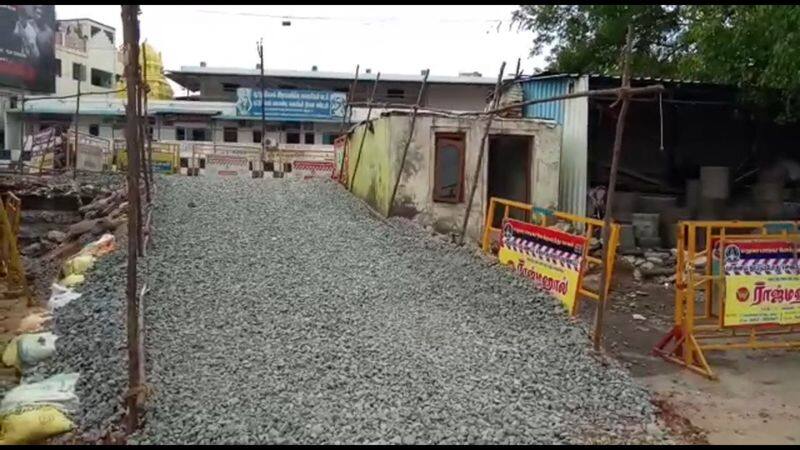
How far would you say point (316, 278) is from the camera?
8656 millimetres

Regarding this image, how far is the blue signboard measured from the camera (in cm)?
3092

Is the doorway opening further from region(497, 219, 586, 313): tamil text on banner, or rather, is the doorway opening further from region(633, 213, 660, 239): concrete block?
region(497, 219, 586, 313): tamil text on banner

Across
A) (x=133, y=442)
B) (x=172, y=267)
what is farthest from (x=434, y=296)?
(x=133, y=442)

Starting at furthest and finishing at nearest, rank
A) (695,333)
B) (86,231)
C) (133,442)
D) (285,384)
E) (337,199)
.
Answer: (337,199) → (86,231) → (695,333) → (285,384) → (133,442)

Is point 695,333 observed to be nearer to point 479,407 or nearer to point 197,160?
point 479,407

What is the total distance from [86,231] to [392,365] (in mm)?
9121

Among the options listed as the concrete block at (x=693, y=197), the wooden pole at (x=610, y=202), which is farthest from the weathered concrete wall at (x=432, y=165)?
the wooden pole at (x=610, y=202)

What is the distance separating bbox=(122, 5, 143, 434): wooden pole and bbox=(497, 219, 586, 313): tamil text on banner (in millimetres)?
4534

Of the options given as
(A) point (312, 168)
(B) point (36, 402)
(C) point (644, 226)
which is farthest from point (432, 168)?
(A) point (312, 168)

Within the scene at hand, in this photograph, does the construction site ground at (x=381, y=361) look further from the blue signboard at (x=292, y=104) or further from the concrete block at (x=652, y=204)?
the blue signboard at (x=292, y=104)

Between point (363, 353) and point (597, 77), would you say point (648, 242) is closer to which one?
point (597, 77)

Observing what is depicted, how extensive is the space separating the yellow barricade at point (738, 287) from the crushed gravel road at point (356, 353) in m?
1.06

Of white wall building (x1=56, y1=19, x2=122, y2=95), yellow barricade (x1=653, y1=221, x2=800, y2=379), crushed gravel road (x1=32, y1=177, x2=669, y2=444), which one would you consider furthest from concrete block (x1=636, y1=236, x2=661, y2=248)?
white wall building (x1=56, y1=19, x2=122, y2=95)

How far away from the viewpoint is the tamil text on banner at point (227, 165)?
23625 mm
